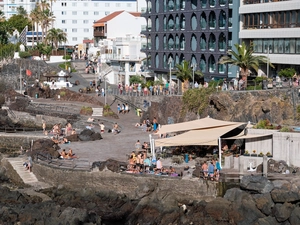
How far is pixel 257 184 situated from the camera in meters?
39.1

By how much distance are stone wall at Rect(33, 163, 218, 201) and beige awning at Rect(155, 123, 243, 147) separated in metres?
2.97

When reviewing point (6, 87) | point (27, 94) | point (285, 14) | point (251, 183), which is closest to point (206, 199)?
point (251, 183)

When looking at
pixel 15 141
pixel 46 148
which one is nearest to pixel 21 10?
pixel 15 141

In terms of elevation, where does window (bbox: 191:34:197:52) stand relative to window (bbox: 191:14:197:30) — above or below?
below

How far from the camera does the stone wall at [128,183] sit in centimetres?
4128

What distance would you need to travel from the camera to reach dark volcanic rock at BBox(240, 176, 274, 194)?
38656mm

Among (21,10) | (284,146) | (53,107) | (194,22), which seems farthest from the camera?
(21,10)

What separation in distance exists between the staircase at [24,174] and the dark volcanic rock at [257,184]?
1321 cm

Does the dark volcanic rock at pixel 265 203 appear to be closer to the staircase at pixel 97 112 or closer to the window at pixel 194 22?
the staircase at pixel 97 112

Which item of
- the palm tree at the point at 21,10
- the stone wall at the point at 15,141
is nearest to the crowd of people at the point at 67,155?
the stone wall at the point at 15,141

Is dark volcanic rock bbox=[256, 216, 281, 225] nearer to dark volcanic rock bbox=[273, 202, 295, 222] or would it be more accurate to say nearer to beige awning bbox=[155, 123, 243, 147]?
dark volcanic rock bbox=[273, 202, 295, 222]

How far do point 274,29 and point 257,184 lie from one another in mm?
25662

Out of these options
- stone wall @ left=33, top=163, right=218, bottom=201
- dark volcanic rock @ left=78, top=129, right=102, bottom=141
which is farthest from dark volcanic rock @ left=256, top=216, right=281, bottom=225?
dark volcanic rock @ left=78, top=129, right=102, bottom=141

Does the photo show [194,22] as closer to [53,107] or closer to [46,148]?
[53,107]
